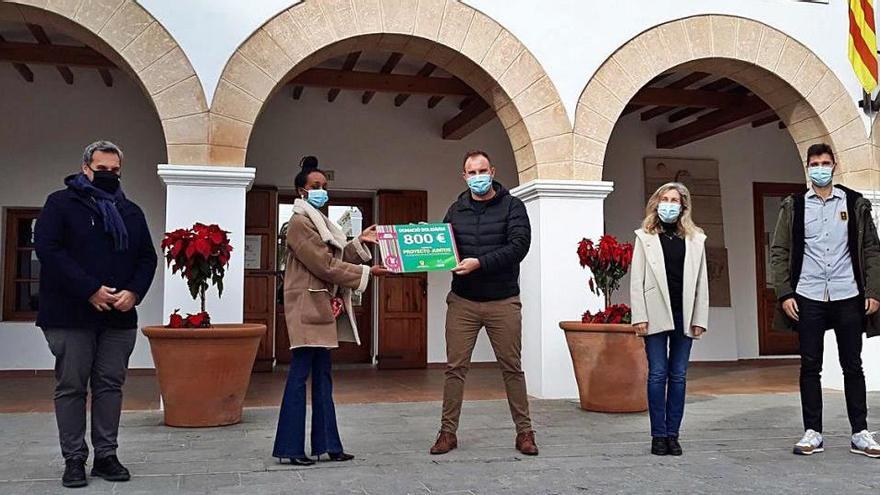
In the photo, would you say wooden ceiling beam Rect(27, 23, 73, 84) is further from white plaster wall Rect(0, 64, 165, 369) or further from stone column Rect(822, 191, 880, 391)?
stone column Rect(822, 191, 880, 391)

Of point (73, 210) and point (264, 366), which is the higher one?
point (73, 210)

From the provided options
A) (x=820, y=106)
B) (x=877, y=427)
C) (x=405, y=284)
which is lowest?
(x=877, y=427)

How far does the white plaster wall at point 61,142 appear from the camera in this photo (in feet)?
27.1

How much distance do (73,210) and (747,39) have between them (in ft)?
18.6

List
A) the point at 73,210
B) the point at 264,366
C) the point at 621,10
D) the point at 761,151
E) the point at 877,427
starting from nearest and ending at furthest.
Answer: the point at 73,210 → the point at 877,427 → the point at 621,10 → the point at 264,366 → the point at 761,151

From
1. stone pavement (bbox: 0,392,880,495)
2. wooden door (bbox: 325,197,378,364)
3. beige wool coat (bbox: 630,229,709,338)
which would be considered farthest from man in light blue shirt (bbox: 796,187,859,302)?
wooden door (bbox: 325,197,378,364)

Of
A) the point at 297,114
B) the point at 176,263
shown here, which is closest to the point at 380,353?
the point at 297,114

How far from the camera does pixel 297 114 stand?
904cm

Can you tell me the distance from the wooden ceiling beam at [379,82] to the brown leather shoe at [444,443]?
14.6 ft

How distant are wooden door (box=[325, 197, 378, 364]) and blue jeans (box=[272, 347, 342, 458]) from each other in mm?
A: 5332

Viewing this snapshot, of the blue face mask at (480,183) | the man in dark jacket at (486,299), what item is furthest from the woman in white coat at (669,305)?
the blue face mask at (480,183)

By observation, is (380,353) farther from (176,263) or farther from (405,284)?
(176,263)

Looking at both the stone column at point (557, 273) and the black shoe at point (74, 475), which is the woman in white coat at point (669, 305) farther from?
the black shoe at point (74, 475)

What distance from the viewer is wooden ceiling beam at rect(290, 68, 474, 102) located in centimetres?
780
